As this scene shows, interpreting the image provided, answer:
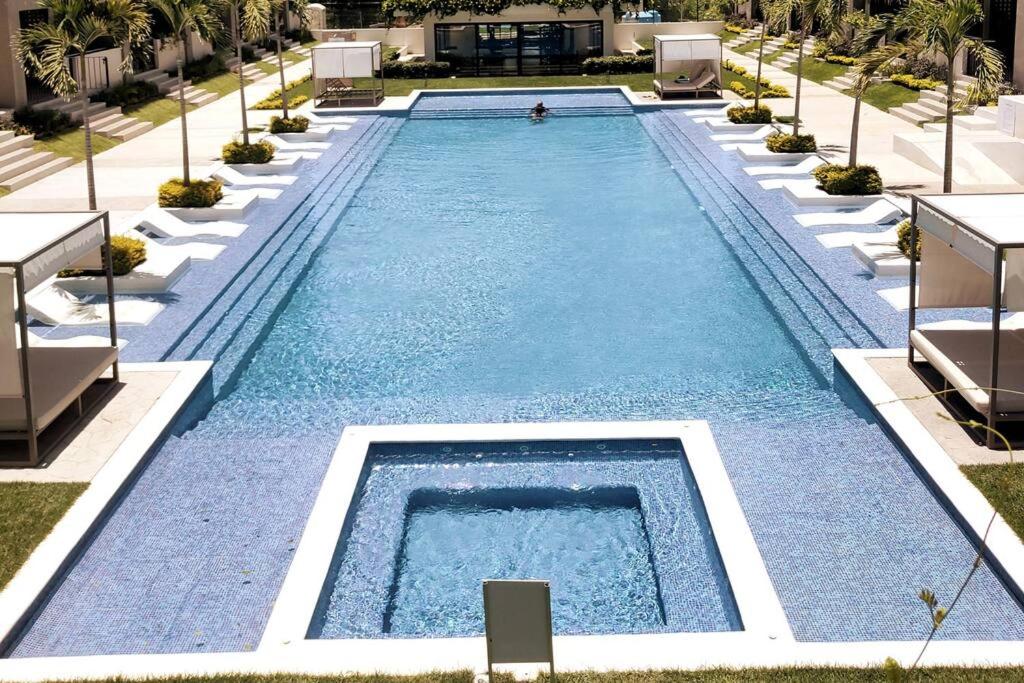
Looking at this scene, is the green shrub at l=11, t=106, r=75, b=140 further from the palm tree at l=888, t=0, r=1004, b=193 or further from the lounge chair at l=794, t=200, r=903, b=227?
the palm tree at l=888, t=0, r=1004, b=193

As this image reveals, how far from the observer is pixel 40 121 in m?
25.5

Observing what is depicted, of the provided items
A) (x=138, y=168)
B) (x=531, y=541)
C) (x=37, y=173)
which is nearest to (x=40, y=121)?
(x=138, y=168)

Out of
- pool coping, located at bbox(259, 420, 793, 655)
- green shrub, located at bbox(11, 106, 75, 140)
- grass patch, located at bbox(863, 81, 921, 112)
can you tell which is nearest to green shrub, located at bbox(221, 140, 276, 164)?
green shrub, located at bbox(11, 106, 75, 140)

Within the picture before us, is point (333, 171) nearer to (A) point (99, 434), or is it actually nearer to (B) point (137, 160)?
(B) point (137, 160)

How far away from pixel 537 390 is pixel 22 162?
50.9 ft

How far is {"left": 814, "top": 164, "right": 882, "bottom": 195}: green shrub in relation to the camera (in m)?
19.1

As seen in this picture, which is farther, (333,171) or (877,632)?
(333,171)

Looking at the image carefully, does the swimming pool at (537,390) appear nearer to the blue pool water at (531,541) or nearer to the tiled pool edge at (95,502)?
the tiled pool edge at (95,502)

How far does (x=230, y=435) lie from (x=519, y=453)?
9.09 ft

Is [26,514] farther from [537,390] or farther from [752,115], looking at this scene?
[752,115]

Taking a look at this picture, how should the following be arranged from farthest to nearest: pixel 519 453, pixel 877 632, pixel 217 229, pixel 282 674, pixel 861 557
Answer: pixel 217 229
pixel 519 453
pixel 861 557
pixel 877 632
pixel 282 674

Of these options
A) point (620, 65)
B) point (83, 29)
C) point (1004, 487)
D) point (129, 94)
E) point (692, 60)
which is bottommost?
point (1004, 487)

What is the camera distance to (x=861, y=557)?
8102 mm

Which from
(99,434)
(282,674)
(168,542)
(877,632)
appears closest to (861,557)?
(877,632)
